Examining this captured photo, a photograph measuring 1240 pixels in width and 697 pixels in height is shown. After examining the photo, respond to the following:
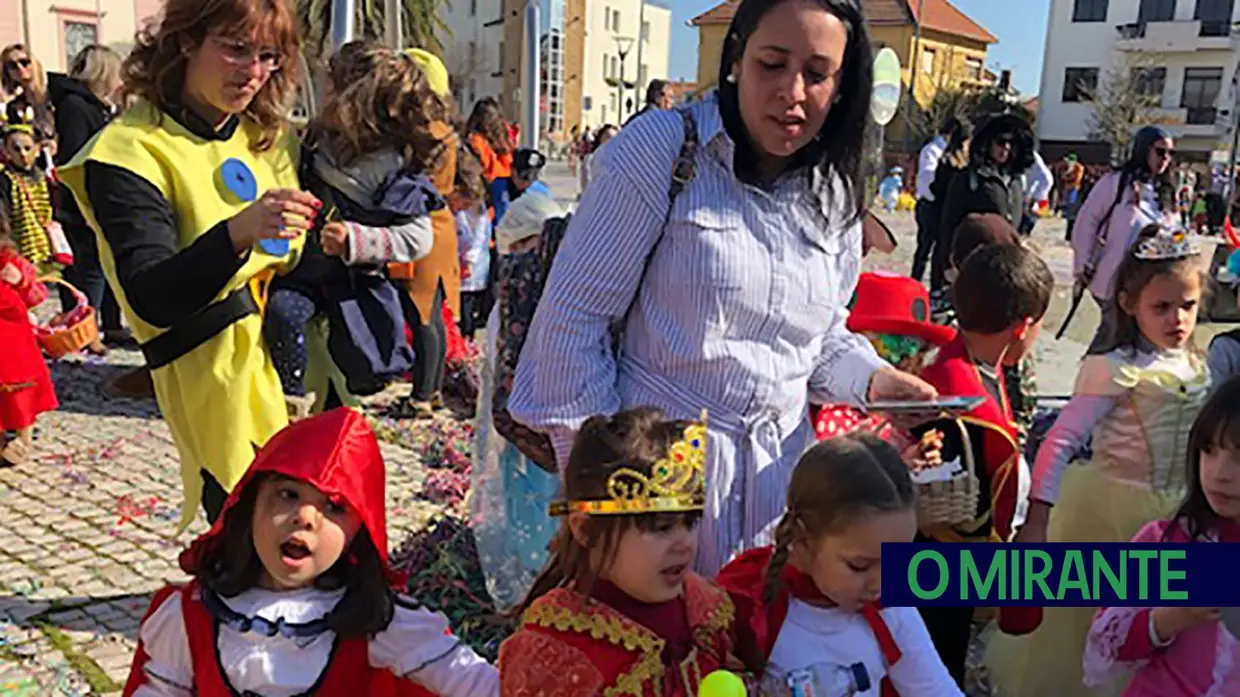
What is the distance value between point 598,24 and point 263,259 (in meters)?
58.8

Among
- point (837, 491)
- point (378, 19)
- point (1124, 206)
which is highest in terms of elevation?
point (378, 19)

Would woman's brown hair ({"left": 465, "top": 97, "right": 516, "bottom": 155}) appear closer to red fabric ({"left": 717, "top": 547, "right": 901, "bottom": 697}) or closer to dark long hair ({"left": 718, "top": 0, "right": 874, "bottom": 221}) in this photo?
dark long hair ({"left": 718, "top": 0, "right": 874, "bottom": 221})

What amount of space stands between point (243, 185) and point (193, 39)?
12.9 inches

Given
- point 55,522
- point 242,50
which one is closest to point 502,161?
point 55,522

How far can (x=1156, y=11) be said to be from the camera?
86.6 ft

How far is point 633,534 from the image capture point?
180 centimetres

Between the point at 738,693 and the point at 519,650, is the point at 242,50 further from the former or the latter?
the point at 738,693

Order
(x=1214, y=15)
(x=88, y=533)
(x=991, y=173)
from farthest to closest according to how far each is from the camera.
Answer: (x=1214, y=15) → (x=991, y=173) → (x=88, y=533)

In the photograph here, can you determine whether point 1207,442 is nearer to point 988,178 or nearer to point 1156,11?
point 988,178

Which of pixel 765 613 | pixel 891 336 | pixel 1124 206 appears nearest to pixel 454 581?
pixel 891 336

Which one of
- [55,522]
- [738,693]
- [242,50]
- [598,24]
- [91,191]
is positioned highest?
[598,24]

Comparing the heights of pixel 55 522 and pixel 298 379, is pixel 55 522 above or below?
below

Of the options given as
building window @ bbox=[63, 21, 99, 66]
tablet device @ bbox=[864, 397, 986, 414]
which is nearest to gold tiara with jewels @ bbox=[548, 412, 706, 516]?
tablet device @ bbox=[864, 397, 986, 414]

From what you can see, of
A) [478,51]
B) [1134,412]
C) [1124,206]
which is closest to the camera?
[1134,412]
